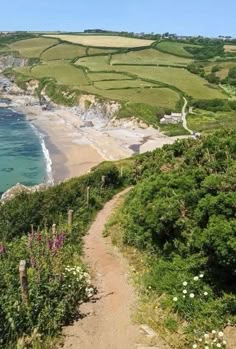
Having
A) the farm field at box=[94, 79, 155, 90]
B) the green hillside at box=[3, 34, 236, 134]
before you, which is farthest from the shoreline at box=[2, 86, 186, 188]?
the farm field at box=[94, 79, 155, 90]

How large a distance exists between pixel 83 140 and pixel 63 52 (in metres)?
101

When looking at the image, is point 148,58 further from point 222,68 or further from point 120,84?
point 120,84

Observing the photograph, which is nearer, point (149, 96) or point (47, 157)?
point (47, 157)

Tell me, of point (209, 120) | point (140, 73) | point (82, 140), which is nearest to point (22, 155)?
point (82, 140)

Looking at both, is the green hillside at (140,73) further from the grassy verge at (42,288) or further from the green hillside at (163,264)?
the grassy verge at (42,288)

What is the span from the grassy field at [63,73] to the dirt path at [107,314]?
96.5 meters

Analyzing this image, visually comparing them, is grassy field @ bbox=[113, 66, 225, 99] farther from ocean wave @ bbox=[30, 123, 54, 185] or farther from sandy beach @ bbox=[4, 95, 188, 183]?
ocean wave @ bbox=[30, 123, 54, 185]

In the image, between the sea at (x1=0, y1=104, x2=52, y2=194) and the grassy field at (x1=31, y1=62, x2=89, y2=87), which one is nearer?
the sea at (x1=0, y1=104, x2=52, y2=194)

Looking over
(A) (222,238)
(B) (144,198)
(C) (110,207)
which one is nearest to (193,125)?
(C) (110,207)

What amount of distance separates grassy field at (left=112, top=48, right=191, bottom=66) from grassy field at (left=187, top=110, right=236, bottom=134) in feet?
187

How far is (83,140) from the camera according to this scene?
2874 inches

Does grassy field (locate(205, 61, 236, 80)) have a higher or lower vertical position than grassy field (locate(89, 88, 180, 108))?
higher

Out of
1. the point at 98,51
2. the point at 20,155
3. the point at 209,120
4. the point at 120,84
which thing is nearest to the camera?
the point at 20,155

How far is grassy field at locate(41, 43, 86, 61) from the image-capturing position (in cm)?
15991
